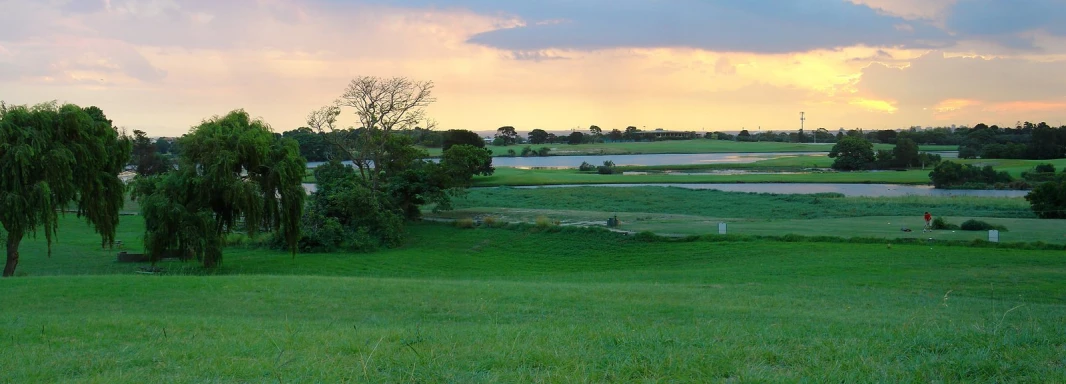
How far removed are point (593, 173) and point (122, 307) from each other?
97.5 meters

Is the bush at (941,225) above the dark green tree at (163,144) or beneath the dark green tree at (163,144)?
beneath

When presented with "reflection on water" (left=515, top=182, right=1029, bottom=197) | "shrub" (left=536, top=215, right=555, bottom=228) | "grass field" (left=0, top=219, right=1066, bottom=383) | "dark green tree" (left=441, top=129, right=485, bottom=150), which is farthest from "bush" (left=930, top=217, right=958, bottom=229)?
"dark green tree" (left=441, top=129, right=485, bottom=150)

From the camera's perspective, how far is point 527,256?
120ft

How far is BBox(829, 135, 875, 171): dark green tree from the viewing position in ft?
381

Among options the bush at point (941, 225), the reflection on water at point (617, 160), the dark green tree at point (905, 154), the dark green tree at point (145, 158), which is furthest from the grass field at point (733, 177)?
the bush at point (941, 225)

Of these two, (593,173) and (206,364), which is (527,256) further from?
(593,173)

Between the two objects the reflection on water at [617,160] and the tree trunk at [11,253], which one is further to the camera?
the reflection on water at [617,160]

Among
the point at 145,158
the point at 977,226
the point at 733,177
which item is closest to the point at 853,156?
the point at 733,177

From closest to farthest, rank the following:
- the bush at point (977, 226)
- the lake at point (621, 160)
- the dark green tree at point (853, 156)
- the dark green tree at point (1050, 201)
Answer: the bush at point (977, 226)
the dark green tree at point (1050, 201)
the dark green tree at point (853, 156)
the lake at point (621, 160)

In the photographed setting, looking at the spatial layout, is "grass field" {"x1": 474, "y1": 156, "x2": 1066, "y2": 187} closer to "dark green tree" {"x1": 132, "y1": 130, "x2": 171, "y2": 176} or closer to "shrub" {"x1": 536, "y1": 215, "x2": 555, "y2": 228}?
"dark green tree" {"x1": 132, "y1": 130, "x2": 171, "y2": 176}

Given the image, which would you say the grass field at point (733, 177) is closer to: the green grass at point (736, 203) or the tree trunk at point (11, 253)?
the green grass at point (736, 203)

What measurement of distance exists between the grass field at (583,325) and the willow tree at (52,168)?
813 cm

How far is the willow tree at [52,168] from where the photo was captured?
25.8 m

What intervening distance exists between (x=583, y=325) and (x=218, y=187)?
24.3 metres
